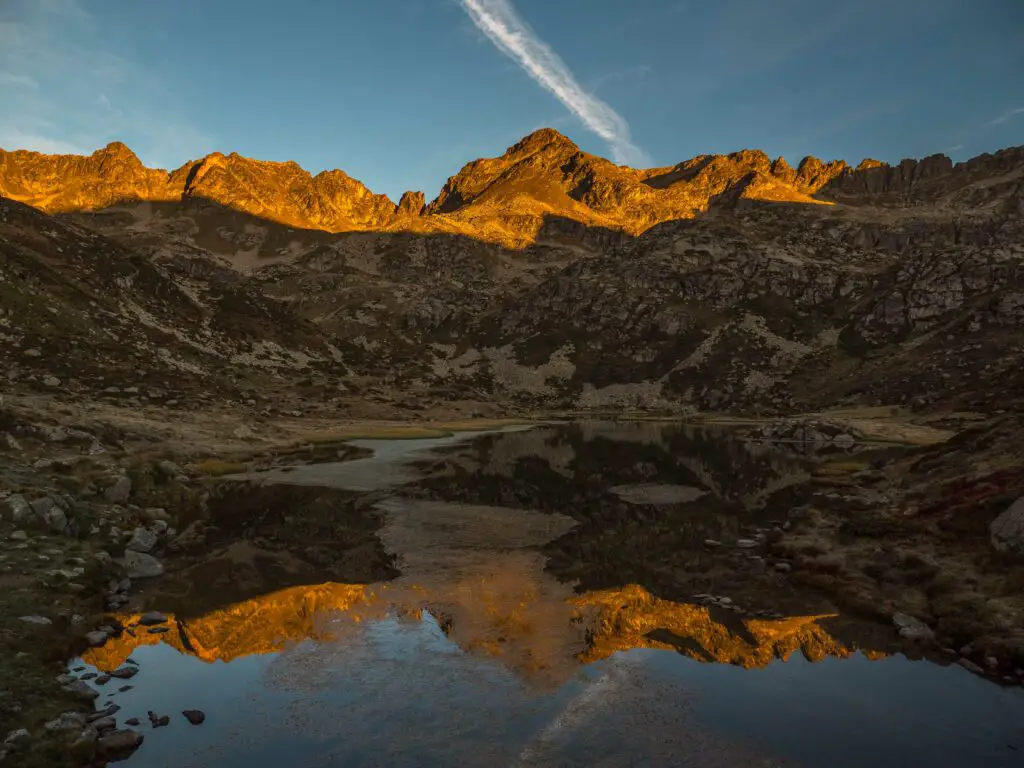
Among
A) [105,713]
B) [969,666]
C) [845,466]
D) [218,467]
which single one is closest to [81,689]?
[105,713]

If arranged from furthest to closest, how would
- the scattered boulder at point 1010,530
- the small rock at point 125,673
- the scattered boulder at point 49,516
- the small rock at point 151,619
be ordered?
the scattered boulder at point 49,516, the scattered boulder at point 1010,530, the small rock at point 151,619, the small rock at point 125,673

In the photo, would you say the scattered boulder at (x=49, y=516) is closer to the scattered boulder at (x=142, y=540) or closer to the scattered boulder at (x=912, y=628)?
the scattered boulder at (x=142, y=540)

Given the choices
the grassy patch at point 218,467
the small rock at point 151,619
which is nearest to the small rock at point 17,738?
the small rock at point 151,619

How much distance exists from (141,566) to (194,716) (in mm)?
14985

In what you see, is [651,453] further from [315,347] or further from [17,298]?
[315,347]

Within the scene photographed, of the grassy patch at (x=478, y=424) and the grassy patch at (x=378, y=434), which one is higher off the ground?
the grassy patch at (x=478, y=424)

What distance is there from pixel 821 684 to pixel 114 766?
19246 millimetres

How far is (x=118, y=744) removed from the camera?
47.9 ft

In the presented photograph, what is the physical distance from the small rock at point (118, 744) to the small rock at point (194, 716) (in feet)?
4.26

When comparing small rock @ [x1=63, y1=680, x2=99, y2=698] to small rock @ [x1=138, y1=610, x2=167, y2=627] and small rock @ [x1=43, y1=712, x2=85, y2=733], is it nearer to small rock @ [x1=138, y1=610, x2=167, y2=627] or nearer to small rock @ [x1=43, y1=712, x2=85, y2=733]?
small rock @ [x1=43, y1=712, x2=85, y2=733]

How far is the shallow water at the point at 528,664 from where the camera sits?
1519cm

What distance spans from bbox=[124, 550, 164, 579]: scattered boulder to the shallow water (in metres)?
1.59

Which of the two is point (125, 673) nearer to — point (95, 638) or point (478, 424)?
point (95, 638)

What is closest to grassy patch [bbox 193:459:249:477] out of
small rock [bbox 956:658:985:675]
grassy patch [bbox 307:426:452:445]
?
grassy patch [bbox 307:426:452:445]
